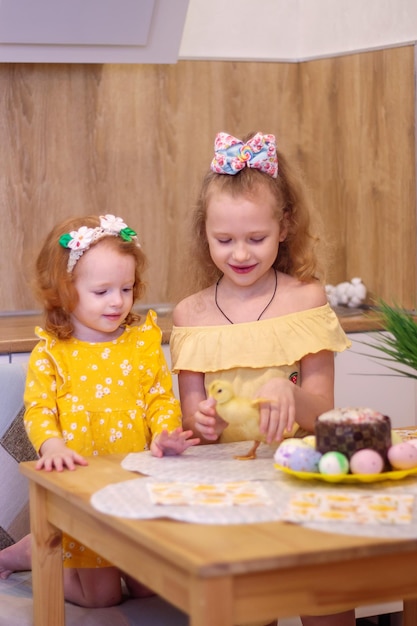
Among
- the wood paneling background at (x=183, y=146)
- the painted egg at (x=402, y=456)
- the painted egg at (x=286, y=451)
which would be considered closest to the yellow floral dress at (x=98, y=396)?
the painted egg at (x=286, y=451)

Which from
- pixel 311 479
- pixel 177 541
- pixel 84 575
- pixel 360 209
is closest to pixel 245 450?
pixel 311 479

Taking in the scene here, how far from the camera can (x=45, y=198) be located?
10.3 feet

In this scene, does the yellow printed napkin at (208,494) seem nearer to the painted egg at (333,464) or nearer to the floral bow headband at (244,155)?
the painted egg at (333,464)

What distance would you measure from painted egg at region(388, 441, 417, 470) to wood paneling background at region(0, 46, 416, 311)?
1.63 metres

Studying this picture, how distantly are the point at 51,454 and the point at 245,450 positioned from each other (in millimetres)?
303

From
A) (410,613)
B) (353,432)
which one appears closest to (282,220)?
(353,432)

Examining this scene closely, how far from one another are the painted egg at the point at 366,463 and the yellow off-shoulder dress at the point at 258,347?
1.60ft

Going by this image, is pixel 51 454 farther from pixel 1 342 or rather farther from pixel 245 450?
pixel 1 342

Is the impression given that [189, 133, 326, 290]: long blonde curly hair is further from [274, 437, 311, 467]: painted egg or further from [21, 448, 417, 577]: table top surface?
[21, 448, 417, 577]: table top surface

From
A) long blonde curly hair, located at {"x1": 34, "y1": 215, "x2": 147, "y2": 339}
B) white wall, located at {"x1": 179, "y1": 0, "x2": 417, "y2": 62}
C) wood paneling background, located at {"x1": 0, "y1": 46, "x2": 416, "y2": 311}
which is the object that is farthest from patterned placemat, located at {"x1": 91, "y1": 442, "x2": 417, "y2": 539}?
white wall, located at {"x1": 179, "y1": 0, "x2": 417, "y2": 62}

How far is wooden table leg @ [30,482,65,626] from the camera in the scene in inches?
63.1

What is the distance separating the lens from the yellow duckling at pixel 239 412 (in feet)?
5.23

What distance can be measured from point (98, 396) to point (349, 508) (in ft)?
2.48

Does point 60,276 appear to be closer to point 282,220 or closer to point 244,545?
point 282,220
